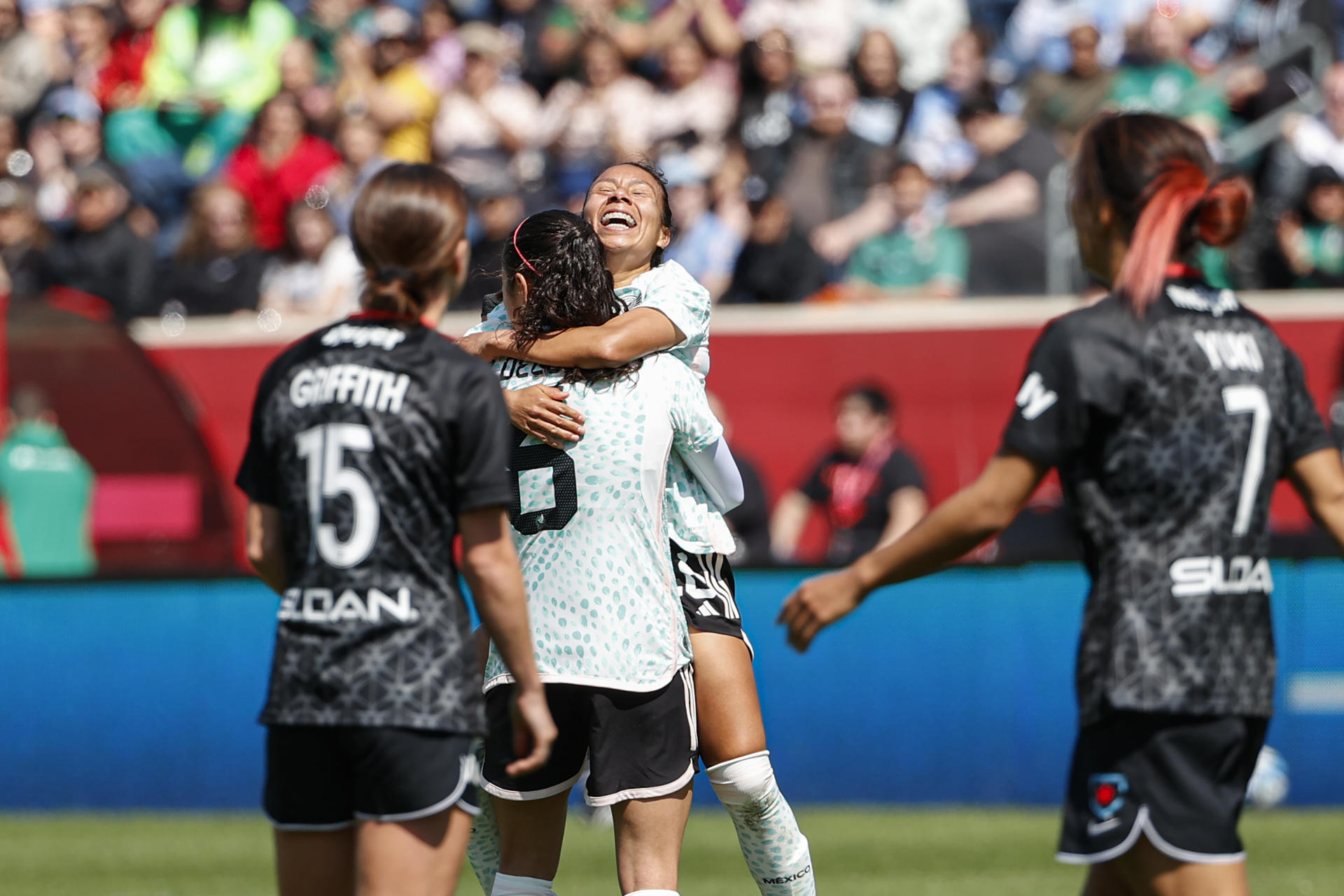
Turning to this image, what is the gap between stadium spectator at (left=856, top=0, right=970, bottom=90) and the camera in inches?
504

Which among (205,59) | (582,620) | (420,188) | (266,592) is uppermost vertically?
(205,59)

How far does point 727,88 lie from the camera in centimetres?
1276

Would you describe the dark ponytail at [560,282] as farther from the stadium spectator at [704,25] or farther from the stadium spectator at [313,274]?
the stadium spectator at [704,25]

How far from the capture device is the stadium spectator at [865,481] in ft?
33.2

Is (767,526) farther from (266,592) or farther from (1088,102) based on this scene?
(1088,102)

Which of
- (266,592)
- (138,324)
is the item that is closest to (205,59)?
(138,324)

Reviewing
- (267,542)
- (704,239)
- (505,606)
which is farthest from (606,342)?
(704,239)

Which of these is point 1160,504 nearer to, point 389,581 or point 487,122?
point 389,581

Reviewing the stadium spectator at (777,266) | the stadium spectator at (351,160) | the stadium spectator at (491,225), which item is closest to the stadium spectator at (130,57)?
the stadium spectator at (351,160)

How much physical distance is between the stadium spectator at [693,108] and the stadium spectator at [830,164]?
0.70 m

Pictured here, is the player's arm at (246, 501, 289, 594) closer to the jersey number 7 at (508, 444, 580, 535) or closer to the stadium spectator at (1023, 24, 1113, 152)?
the jersey number 7 at (508, 444, 580, 535)

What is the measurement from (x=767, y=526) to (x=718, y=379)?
5.81 ft

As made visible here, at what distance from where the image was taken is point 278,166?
43.0 ft

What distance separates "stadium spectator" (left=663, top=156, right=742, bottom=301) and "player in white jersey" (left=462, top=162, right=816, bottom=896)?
23.6ft
